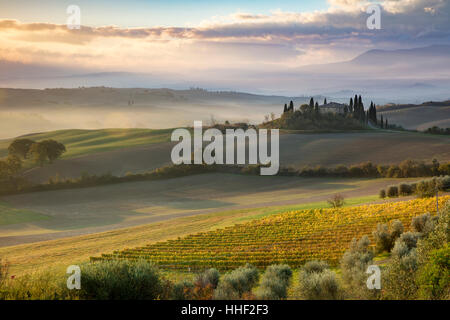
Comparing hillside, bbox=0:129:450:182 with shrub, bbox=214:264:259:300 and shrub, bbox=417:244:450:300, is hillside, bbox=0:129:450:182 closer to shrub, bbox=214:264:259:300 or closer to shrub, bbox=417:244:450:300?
shrub, bbox=417:244:450:300

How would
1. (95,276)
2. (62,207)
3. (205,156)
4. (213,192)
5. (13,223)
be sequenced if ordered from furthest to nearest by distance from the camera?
1. (205,156)
2. (213,192)
3. (62,207)
4. (13,223)
5. (95,276)

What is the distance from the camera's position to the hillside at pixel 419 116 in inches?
6417

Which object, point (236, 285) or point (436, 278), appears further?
point (236, 285)

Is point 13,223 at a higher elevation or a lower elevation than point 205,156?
lower

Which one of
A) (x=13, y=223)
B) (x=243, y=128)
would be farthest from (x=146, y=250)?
(x=243, y=128)

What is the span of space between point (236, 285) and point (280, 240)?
17.4 metres

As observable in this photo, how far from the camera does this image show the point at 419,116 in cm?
17675

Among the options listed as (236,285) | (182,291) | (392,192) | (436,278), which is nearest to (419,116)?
(392,192)

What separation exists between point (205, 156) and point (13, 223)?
37413 millimetres

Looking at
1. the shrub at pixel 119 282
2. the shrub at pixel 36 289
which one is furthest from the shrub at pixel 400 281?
the shrub at pixel 36 289

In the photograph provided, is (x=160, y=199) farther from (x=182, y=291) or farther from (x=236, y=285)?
(x=182, y=291)

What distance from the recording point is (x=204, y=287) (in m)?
15.2

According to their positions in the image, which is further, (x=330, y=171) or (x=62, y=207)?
(x=330, y=171)
